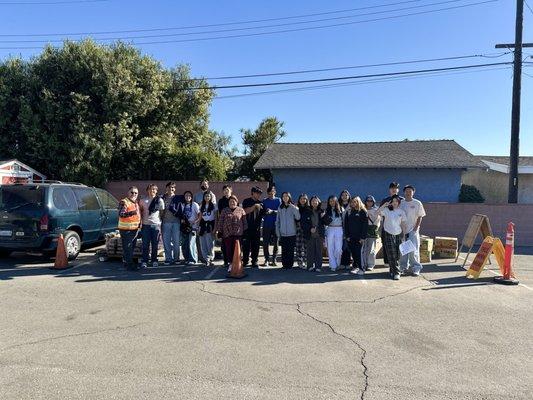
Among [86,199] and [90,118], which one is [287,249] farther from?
[90,118]

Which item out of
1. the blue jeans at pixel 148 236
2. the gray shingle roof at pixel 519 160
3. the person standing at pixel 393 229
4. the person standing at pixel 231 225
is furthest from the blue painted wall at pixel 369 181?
the blue jeans at pixel 148 236

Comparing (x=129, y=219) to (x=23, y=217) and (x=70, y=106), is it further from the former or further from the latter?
(x=70, y=106)

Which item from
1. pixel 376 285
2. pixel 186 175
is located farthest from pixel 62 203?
pixel 186 175

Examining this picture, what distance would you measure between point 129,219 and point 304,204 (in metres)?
3.73

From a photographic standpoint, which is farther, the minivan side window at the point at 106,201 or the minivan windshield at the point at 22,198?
the minivan side window at the point at 106,201

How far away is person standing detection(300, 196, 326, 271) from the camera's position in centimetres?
937

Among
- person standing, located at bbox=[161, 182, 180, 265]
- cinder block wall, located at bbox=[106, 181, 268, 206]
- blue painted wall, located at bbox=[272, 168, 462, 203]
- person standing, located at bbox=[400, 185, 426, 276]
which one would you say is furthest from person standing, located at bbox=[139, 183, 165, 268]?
blue painted wall, located at bbox=[272, 168, 462, 203]

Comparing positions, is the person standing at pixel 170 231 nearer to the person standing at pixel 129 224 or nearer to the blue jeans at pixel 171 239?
the blue jeans at pixel 171 239

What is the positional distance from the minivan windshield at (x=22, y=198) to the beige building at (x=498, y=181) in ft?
56.5

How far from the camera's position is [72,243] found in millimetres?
10062

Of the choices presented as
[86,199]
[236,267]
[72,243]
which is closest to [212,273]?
[236,267]

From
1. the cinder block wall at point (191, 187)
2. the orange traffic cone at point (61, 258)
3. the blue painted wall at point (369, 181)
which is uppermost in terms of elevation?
the blue painted wall at point (369, 181)

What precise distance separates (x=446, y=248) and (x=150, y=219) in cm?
746

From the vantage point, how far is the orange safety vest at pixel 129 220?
9102 mm
